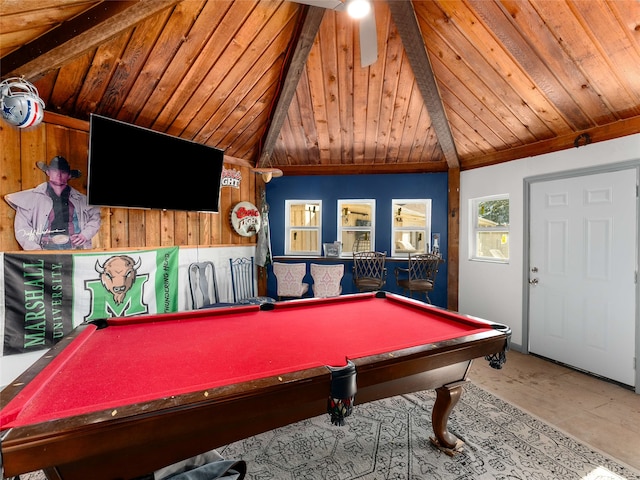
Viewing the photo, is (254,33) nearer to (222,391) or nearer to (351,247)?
(222,391)

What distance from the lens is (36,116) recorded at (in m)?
2.22

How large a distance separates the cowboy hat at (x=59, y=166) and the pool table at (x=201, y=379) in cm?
182

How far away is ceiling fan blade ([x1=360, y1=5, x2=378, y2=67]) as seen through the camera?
2479 mm

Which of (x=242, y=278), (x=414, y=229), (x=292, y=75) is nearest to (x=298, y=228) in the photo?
(x=242, y=278)

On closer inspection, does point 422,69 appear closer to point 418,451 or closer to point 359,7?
point 359,7

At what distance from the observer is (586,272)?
11.2 ft

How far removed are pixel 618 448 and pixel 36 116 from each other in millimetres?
4603

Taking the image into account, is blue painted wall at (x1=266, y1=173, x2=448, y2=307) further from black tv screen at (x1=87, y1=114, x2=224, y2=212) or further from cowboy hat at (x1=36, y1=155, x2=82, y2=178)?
cowboy hat at (x1=36, y1=155, x2=82, y2=178)

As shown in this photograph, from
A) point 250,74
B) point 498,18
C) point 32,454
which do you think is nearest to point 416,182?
point 498,18

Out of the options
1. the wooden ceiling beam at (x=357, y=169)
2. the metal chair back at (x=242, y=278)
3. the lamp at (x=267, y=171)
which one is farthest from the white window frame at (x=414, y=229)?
the metal chair back at (x=242, y=278)

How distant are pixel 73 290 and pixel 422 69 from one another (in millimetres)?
4251

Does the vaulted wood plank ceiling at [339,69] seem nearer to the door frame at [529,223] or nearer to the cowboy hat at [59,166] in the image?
the door frame at [529,223]

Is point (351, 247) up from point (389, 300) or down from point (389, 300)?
up

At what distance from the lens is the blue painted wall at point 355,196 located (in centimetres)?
530
